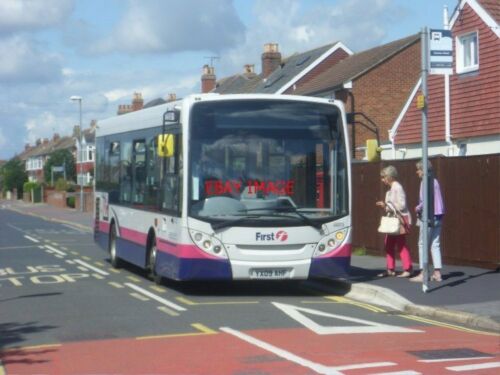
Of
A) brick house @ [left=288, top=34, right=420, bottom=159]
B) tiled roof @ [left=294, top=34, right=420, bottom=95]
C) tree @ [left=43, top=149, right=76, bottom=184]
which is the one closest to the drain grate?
brick house @ [left=288, top=34, right=420, bottom=159]

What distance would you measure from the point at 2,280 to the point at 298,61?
114ft

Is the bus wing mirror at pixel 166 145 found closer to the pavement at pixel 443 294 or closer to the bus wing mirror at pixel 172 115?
the bus wing mirror at pixel 172 115

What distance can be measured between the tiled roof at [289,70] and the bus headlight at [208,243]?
3255 centimetres

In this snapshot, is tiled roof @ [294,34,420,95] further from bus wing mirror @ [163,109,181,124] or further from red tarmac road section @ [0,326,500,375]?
red tarmac road section @ [0,326,500,375]

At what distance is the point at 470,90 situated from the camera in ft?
76.2

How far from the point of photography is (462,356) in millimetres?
9516

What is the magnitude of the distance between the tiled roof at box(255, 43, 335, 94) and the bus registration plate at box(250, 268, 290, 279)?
32.4 m

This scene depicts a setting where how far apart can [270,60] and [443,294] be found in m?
40.4

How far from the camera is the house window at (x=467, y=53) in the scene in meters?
23.2

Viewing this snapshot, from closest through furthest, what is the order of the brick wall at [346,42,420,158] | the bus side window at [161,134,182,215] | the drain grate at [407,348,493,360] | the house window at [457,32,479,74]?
the drain grate at [407,348,493,360] → the bus side window at [161,134,182,215] → the house window at [457,32,479,74] → the brick wall at [346,42,420,158]

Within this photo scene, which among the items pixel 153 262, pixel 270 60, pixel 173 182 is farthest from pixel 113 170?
pixel 270 60

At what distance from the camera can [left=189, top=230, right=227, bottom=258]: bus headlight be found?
45.7ft

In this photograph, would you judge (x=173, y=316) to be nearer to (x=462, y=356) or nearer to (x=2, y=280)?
(x=462, y=356)

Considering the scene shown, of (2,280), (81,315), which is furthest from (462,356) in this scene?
(2,280)
